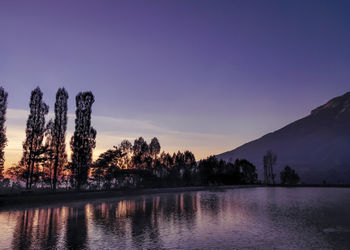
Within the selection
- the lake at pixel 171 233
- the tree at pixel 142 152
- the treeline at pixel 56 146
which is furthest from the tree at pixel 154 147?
the lake at pixel 171 233

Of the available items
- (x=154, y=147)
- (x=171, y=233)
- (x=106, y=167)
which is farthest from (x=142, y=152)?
(x=171, y=233)

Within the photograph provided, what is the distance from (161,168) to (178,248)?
277ft

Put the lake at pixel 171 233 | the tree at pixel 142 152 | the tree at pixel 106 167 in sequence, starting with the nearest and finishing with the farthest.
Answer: the lake at pixel 171 233 → the tree at pixel 106 167 → the tree at pixel 142 152

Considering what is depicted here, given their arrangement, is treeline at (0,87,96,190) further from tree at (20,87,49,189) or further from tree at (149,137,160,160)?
tree at (149,137,160,160)

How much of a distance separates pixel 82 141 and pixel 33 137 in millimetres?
8283

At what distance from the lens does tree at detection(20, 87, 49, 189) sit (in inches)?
1748

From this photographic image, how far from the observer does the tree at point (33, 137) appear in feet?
146

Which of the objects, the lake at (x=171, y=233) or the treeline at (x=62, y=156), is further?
the treeline at (x=62, y=156)

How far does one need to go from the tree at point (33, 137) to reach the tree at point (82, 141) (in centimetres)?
570

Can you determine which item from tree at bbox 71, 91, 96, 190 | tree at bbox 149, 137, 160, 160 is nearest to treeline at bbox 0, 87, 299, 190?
tree at bbox 71, 91, 96, 190

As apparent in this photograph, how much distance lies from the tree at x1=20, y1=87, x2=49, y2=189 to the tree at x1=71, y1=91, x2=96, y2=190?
570cm

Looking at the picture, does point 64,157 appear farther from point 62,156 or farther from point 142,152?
point 142,152

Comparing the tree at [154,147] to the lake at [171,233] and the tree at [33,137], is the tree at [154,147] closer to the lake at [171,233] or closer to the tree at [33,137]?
the tree at [33,137]

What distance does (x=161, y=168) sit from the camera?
318 ft
